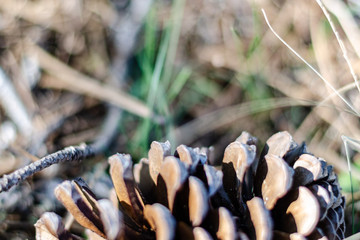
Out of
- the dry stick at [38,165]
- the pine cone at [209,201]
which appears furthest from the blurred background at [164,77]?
the pine cone at [209,201]

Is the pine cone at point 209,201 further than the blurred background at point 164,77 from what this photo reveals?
No

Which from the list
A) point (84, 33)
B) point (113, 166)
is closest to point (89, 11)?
point (84, 33)

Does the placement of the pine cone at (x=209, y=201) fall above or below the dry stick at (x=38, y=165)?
below

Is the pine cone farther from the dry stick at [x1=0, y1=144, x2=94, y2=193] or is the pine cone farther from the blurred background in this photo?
the blurred background

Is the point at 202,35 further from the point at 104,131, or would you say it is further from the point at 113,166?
the point at 113,166

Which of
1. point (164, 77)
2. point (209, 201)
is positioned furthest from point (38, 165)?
point (164, 77)

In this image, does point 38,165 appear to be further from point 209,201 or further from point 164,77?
point 164,77

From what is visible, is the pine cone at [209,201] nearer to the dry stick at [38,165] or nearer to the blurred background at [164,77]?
the dry stick at [38,165]
